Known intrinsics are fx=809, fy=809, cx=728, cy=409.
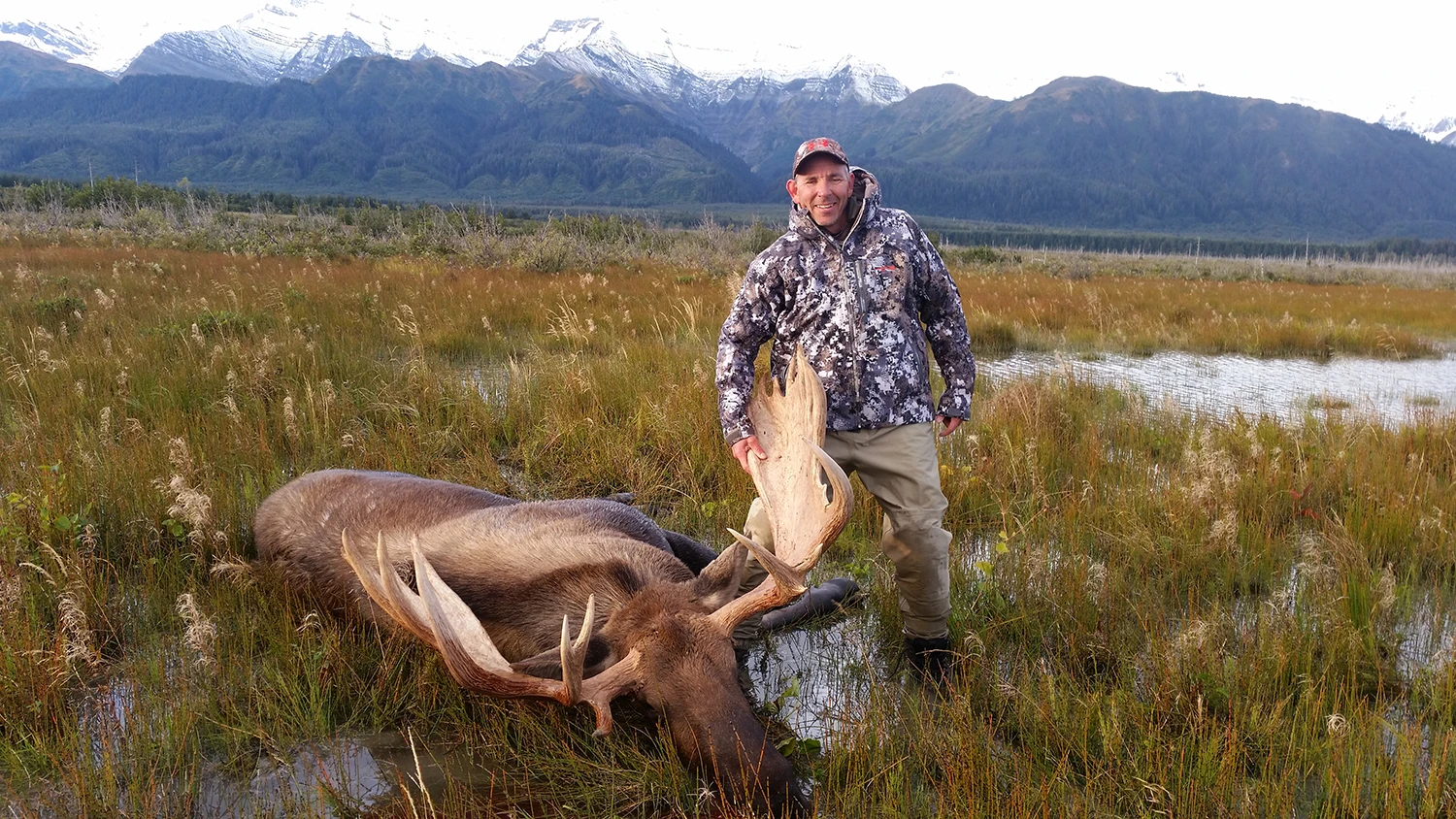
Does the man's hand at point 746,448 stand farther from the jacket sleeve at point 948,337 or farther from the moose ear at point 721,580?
the jacket sleeve at point 948,337

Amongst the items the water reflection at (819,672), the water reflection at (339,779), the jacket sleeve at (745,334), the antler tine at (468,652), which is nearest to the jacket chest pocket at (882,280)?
the jacket sleeve at (745,334)

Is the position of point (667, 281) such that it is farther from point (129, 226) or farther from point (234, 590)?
point (129, 226)

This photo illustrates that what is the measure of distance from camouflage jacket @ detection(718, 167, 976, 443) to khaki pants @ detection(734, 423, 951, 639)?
0.09 m

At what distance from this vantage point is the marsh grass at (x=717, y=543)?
8.87 feet

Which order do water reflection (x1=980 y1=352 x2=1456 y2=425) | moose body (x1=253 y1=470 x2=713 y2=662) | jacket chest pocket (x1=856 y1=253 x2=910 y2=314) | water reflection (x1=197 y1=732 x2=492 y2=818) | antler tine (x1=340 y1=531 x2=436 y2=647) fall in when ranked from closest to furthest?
1. antler tine (x1=340 y1=531 x2=436 y2=647)
2. water reflection (x1=197 y1=732 x2=492 y2=818)
3. moose body (x1=253 y1=470 x2=713 y2=662)
4. jacket chest pocket (x1=856 y1=253 x2=910 y2=314)
5. water reflection (x1=980 y1=352 x2=1456 y2=425)

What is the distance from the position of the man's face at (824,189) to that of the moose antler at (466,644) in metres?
2.00

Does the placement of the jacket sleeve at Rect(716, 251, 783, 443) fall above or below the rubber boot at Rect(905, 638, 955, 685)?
above

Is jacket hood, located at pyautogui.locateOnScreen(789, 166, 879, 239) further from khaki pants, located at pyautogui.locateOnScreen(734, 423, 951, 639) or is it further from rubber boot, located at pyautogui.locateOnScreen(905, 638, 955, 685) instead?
rubber boot, located at pyautogui.locateOnScreen(905, 638, 955, 685)

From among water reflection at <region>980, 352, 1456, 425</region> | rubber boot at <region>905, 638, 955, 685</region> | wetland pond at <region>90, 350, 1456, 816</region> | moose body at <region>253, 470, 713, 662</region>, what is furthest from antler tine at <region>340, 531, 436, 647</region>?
water reflection at <region>980, 352, 1456, 425</region>

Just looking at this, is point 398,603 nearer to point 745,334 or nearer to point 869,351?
point 745,334

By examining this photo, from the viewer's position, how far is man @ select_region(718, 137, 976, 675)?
11.8 ft

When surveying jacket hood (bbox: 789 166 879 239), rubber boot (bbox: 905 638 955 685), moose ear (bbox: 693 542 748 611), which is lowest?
rubber boot (bbox: 905 638 955 685)

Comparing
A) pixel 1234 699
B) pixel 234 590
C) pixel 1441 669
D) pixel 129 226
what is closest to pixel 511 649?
pixel 234 590

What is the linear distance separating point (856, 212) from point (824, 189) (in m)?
0.22
